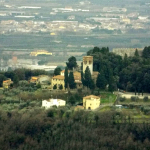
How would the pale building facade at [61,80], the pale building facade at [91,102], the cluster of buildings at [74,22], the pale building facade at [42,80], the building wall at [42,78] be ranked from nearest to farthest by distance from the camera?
the pale building facade at [91,102] → the pale building facade at [61,80] → the pale building facade at [42,80] → the building wall at [42,78] → the cluster of buildings at [74,22]

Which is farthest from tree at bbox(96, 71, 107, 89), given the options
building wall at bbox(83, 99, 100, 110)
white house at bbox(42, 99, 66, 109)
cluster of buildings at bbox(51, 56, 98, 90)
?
white house at bbox(42, 99, 66, 109)

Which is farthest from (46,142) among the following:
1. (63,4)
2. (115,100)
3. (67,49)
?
(63,4)

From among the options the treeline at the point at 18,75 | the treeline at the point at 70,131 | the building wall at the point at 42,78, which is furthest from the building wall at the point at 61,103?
the building wall at the point at 42,78

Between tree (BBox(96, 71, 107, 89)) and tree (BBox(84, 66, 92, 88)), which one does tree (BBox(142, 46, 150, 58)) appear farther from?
tree (BBox(84, 66, 92, 88))

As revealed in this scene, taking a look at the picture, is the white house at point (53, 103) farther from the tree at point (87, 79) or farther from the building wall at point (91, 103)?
the tree at point (87, 79)

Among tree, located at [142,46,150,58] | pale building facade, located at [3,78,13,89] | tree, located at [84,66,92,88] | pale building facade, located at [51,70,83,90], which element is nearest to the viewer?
tree, located at [84,66,92,88]

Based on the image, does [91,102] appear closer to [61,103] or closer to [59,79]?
[61,103]
